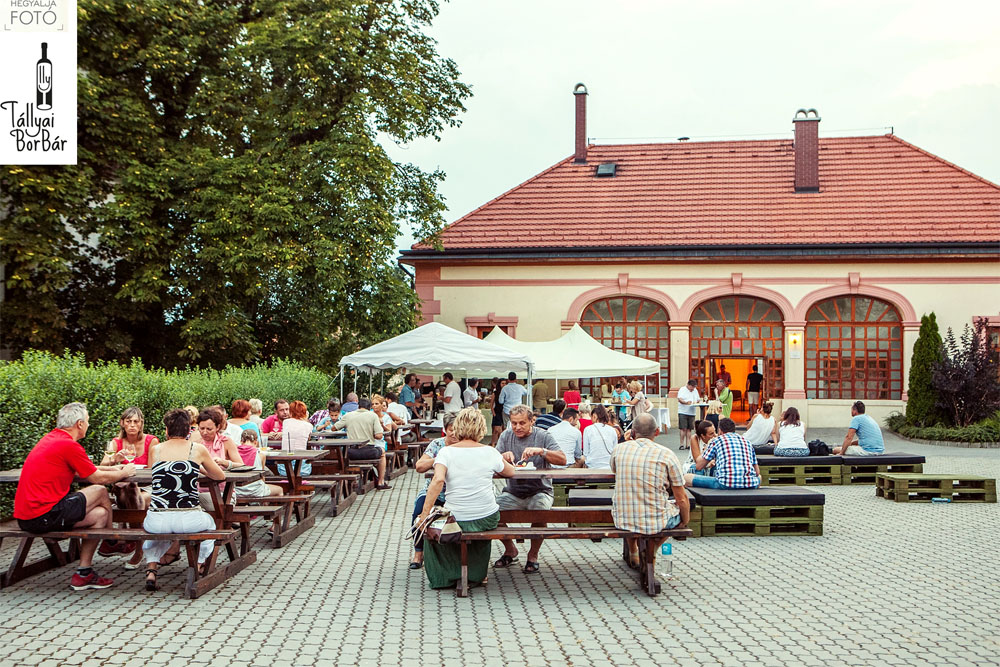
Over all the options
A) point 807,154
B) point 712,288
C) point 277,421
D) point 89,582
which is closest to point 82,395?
point 277,421

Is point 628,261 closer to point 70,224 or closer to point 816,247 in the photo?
point 816,247

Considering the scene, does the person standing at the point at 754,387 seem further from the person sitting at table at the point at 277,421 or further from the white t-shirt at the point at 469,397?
the person sitting at table at the point at 277,421

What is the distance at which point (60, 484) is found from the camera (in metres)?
7.72

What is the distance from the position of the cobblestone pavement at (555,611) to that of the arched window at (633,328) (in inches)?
744

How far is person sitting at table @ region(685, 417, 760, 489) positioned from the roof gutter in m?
18.3

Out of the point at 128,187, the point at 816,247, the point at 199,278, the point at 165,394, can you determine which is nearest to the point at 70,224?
the point at 128,187

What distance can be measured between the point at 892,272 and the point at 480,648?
83.0 feet

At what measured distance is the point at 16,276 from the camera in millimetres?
18625

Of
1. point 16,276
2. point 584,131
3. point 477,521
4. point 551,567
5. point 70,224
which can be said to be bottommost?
point 551,567

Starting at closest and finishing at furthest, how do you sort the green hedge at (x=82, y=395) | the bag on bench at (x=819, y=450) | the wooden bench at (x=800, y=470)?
the green hedge at (x=82, y=395) → the wooden bench at (x=800, y=470) → the bag on bench at (x=819, y=450)

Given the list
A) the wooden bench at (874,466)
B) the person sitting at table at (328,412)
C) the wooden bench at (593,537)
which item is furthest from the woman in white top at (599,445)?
the wooden bench at (874,466)

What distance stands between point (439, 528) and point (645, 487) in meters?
1.69

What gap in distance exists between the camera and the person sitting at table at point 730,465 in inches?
437

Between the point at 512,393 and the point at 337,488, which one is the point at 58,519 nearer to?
the point at 337,488
